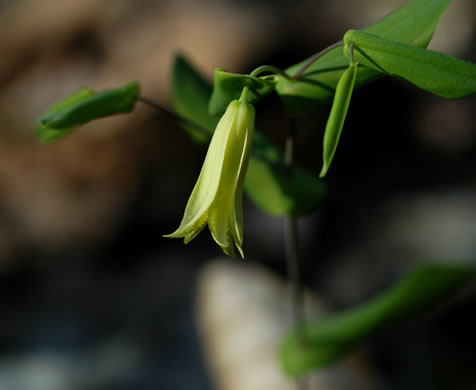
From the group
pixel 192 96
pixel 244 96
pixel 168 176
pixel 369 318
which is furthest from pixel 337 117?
pixel 168 176

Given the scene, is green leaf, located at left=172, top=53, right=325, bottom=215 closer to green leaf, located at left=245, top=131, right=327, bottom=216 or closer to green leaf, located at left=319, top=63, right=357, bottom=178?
green leaf, located at left=245, top=131, right=327, bottom=216

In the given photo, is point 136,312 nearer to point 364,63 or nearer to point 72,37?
point 72,37

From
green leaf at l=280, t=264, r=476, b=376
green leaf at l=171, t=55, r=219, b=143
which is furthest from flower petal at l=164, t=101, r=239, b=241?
green leaf at l=280, t=264, r=476, b=376

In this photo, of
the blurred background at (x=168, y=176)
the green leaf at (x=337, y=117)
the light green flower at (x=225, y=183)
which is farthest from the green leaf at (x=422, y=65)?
the blurred background at (x=168, y=176)

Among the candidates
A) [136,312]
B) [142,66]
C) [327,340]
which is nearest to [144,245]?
[136,312]

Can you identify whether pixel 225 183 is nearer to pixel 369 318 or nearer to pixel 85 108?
pixel 85 108
